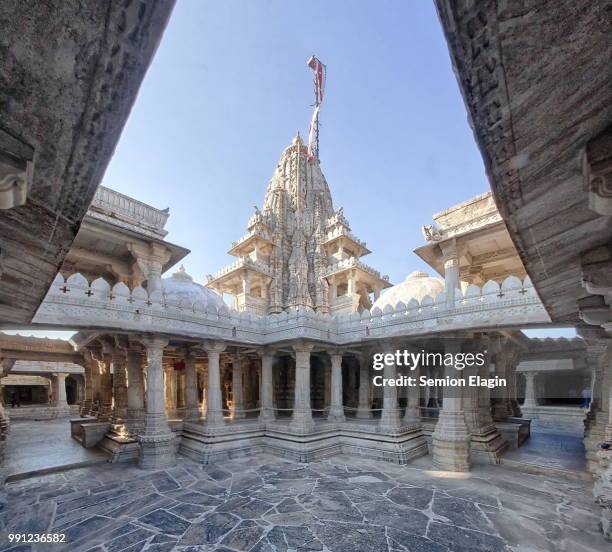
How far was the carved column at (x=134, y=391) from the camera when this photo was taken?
1284 centimetres

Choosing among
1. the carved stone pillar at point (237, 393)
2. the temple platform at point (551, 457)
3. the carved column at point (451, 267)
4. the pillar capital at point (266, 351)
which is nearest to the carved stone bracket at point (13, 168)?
the carved column at point (451, 267)

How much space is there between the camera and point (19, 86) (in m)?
1.67

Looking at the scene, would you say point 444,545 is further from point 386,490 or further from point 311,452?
point 311,452

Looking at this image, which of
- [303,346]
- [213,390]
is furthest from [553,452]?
[213,390]

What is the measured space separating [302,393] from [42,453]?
32.2 ft

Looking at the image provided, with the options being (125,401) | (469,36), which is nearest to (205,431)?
(125,401)

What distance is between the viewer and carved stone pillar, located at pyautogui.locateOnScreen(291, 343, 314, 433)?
471 inches

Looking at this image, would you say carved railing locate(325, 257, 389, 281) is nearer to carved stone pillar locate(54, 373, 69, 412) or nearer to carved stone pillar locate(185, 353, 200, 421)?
carved stone pillar locate(185, 353, 200, 421)

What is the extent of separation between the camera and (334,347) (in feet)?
44.1

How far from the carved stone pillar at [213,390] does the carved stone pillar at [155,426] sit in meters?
1.63

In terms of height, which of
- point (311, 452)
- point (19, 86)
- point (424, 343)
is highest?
point (19, 86)

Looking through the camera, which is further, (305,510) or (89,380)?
(89,380)

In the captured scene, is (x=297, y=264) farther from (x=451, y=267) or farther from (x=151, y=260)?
(x=451, y=267)

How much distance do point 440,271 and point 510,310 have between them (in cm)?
385
